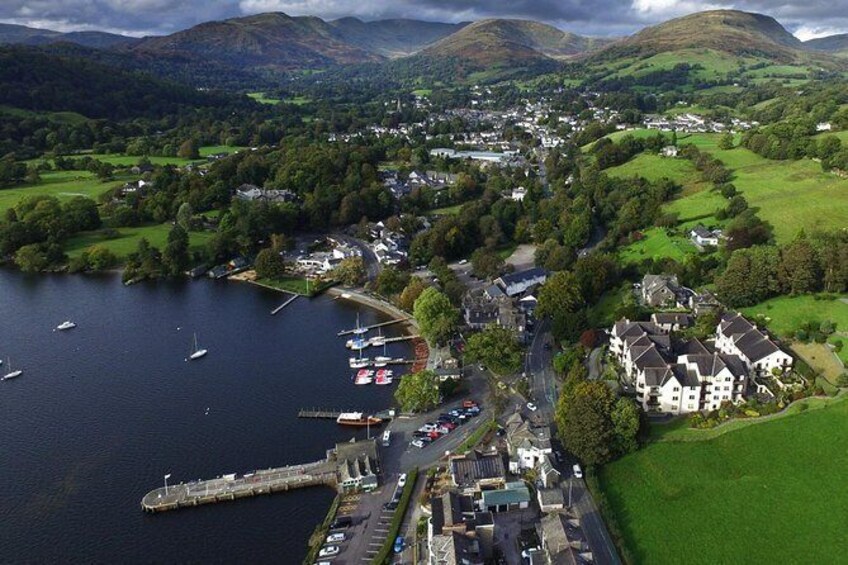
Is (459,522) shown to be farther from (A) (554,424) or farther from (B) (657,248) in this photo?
(B) (657,248)

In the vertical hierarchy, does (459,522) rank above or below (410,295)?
below

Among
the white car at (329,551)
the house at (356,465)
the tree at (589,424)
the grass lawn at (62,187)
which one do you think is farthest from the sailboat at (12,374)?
the grass lawn at (62,187)

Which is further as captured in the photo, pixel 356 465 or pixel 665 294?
pixel 665 294

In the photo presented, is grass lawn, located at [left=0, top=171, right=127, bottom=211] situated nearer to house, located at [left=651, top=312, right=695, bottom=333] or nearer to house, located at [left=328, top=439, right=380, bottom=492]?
house, located at [left=328, top=439, right=380, bottom=492]

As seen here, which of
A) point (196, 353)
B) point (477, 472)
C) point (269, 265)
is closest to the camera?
point (477, 472)

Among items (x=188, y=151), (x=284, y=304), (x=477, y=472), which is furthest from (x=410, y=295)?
(x=188, y=151)

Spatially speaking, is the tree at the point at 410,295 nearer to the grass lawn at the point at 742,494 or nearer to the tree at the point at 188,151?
the grass lawn at the point at 742,494

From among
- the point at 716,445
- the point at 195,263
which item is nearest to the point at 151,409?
the point at 195,263
